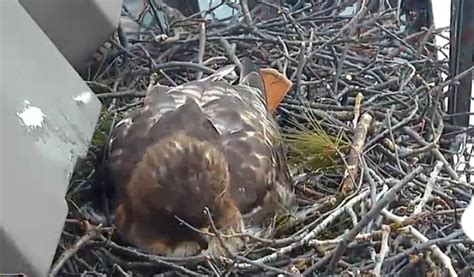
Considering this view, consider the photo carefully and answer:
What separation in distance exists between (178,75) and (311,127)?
1.40 feet

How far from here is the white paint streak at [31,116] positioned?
1.27 m

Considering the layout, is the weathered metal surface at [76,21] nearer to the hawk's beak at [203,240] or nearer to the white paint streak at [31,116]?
the white paint streak at [31,116]

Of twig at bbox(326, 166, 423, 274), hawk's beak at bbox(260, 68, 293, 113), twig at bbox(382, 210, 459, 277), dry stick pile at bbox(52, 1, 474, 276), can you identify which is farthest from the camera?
hawk's beak at bbox(260, 68, 293, 113)

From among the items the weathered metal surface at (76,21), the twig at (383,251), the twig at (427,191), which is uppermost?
the weathered metal surface at (76,21)

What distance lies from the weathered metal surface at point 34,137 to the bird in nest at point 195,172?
43 centimetres

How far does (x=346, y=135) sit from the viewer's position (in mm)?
2225

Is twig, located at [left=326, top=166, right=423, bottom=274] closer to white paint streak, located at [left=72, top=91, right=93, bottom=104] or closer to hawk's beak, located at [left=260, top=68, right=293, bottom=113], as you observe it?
white paint streak, located at [left=72, top=91, right=93, bottom=104]

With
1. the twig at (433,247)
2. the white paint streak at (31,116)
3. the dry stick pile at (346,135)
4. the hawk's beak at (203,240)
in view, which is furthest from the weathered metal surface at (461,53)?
the white paint streak at (31,116)

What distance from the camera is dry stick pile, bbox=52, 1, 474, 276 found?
1725mm

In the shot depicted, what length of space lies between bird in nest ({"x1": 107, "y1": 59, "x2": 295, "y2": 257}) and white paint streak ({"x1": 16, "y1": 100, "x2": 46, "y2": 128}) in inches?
20.5

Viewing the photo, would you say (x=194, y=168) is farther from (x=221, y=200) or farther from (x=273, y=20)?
(x=273, y=20)

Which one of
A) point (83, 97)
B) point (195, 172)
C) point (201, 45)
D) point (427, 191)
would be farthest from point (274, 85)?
point (83, 97)

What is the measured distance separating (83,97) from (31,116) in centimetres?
23

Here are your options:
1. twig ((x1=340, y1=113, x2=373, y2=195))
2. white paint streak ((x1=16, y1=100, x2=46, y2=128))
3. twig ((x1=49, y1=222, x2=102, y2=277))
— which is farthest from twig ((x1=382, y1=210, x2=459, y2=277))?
white paint streak ((x1=16, y1=100, x2=46, y2=128))
